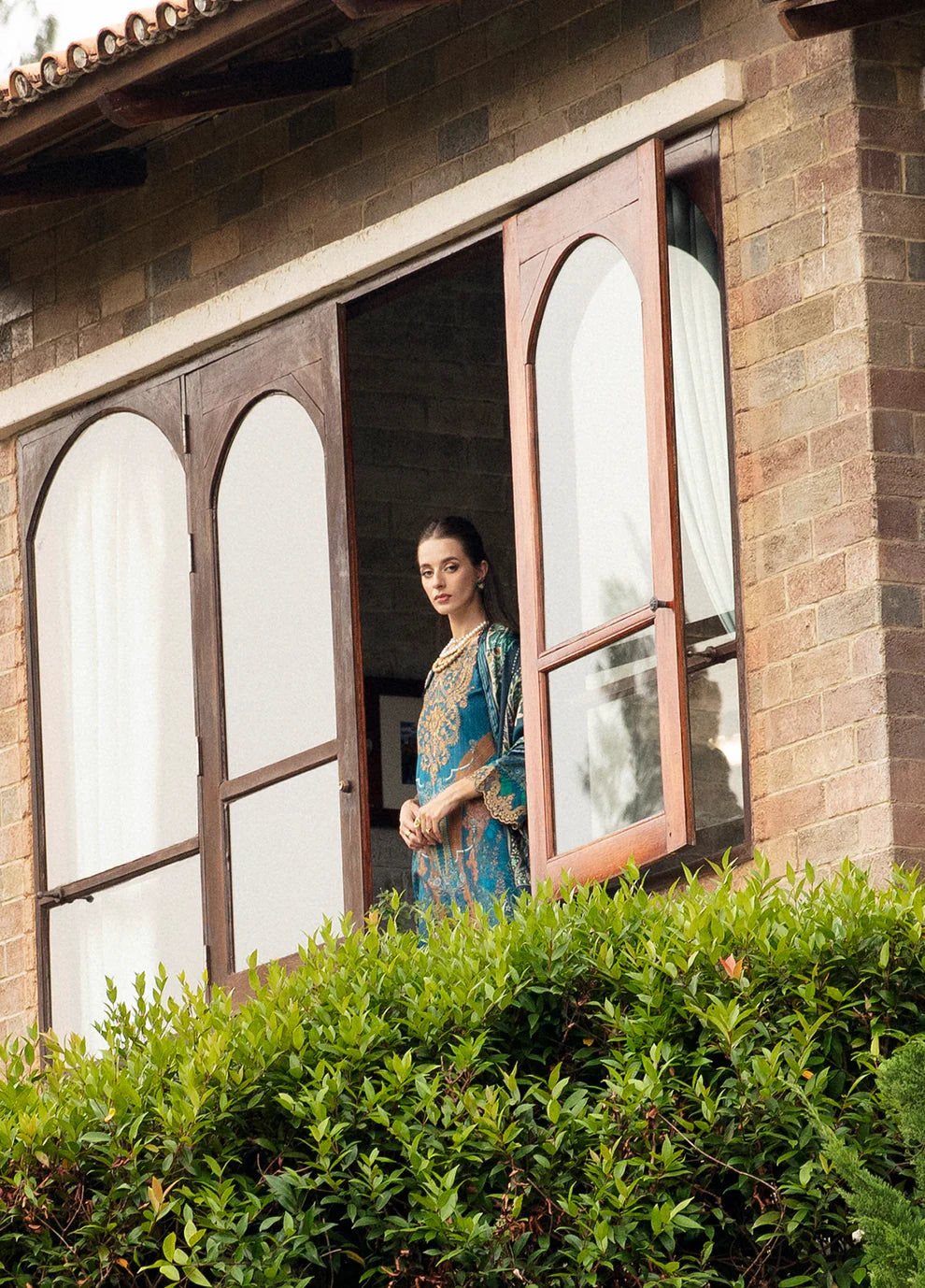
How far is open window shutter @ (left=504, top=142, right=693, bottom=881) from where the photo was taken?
26.1ft

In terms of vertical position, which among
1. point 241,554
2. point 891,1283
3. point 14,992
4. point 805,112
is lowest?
point 891,1283

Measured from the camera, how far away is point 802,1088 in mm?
5570

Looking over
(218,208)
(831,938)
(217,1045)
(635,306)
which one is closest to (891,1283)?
(831,938)

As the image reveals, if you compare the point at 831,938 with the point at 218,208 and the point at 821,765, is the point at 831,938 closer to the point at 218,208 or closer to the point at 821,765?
the point at 821,765

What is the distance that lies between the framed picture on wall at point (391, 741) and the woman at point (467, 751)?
2362 mm

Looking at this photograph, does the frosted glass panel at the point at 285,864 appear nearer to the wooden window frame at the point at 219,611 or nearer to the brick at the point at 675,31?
the wooden window frame at the point at 219,611

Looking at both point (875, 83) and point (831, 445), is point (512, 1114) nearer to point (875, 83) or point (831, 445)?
point (831, 445)

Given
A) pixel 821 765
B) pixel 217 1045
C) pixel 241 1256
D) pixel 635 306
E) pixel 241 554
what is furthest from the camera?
Answer: pixel 241 554

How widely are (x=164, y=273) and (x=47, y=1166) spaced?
16.0ft

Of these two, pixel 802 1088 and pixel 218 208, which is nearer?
pixel 802 1088

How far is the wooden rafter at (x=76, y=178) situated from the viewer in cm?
995

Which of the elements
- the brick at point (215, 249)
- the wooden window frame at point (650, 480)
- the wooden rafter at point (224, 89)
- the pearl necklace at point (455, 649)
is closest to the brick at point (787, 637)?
the wooden window frame at point (650, 480)

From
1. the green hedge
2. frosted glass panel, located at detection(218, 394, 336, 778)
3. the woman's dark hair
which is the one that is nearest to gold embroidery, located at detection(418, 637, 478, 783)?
the woman's dark hair

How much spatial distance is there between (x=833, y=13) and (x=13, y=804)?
14.5 ft
